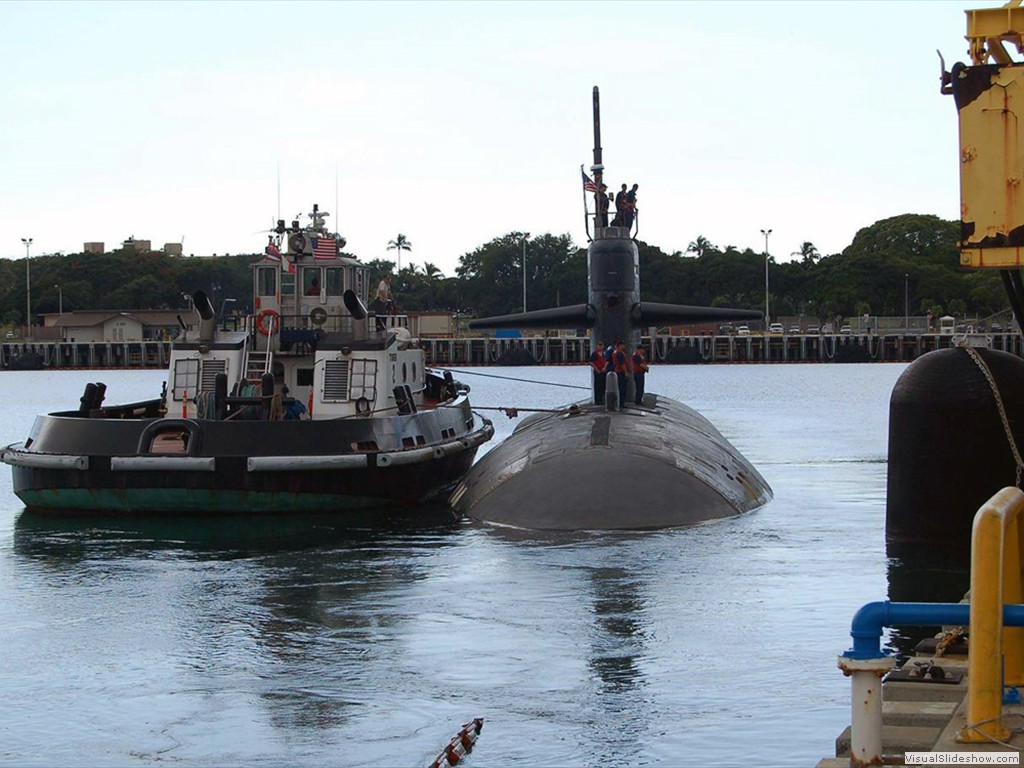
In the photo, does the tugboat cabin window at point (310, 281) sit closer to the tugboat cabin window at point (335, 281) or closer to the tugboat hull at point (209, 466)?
the tugboat cabin window at point (335, 281)

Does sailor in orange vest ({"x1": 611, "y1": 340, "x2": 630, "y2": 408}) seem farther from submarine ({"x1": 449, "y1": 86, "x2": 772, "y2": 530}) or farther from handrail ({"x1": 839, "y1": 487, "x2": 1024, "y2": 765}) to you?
handrail ({"x1": 839, "y1": 487, "x2": 1024, "y2": 765})

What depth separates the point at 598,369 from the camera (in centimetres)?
2538

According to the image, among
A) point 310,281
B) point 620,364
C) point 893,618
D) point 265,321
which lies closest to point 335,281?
point 310,281

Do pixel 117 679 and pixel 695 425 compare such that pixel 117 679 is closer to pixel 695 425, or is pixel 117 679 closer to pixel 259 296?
pixel 259 296

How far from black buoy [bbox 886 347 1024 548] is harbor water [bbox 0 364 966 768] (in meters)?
1.00

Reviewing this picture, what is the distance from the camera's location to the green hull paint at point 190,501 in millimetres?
21000

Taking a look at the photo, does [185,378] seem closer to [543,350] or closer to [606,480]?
[606,480]

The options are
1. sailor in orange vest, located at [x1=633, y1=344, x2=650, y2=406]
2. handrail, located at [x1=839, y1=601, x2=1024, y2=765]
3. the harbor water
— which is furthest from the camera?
sailor in orange vest, located at [x1=633, y1=344, x2=650, y2=406]

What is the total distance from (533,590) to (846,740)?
8452 millimetres

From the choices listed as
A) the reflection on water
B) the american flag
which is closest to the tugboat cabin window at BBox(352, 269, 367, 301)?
the american flag

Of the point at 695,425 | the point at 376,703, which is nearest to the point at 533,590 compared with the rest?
the point at 376,703

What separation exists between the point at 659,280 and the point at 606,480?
100m

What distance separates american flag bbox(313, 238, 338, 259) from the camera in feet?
83.0

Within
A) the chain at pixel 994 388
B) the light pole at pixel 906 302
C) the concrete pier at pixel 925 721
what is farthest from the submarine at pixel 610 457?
the light pole at pixel 906 302
